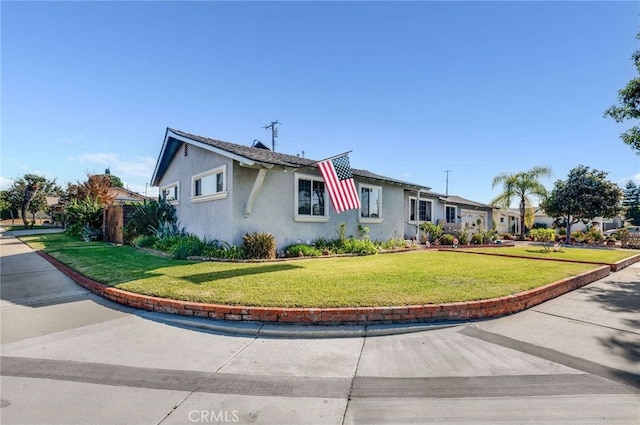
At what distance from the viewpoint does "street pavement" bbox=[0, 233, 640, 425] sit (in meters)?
2.67

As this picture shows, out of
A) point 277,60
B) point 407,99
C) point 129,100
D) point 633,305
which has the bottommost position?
point 633,305

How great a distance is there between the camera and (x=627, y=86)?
10.7 metres

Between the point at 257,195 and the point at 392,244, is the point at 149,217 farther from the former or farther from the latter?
the point at 392,244

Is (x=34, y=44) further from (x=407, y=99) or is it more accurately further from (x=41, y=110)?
(x=407, y=99)

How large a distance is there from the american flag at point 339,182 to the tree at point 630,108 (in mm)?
10242

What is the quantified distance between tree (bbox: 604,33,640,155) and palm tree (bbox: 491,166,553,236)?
63.3 ft

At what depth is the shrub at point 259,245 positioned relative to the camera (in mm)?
9969

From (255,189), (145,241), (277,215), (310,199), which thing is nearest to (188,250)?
(255,189)

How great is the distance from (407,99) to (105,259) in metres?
15.3

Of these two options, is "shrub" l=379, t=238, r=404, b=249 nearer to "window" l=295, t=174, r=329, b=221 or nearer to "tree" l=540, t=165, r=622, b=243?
"window" l=295, t=174, r=329, b=221

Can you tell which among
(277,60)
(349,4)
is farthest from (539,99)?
(277,60)

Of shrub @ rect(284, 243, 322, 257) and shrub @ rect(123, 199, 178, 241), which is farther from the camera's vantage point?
shrub @ rect(123, 199, 178, 241)

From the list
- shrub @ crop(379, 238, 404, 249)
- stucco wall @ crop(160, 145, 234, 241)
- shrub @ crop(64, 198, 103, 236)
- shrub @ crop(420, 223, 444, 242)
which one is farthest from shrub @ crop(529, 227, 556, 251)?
shrub @ crop(64, 198, 103, 236)

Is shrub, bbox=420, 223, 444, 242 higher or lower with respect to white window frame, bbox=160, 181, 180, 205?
lower
